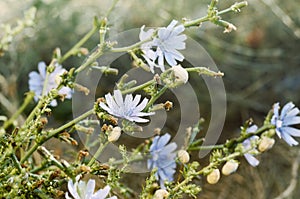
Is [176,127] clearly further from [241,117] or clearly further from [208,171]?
[208,171]

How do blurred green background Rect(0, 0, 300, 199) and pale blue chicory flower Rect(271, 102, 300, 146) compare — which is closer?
pale blue chicory flower Rect(271, 102, 300, 146)

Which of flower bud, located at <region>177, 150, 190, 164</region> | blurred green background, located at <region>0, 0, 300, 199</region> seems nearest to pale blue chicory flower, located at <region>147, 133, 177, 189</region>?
flower bud, located at <region>177, 150, 190, 164</region>

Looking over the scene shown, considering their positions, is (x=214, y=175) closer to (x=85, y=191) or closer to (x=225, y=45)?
(x=85, y=191)

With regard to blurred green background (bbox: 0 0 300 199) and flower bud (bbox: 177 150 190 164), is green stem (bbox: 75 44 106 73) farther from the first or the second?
blurred green background (bbox: 0 0 300 199)

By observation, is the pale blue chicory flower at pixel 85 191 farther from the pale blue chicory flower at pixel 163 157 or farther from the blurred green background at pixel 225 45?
the blurred green background at pixel 225 45

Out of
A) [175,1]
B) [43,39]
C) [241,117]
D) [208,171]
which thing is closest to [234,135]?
[241,117]

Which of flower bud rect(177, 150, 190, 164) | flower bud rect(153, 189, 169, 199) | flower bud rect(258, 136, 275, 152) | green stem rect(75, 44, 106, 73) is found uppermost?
green stem rect(75, 44, 106, 73)
